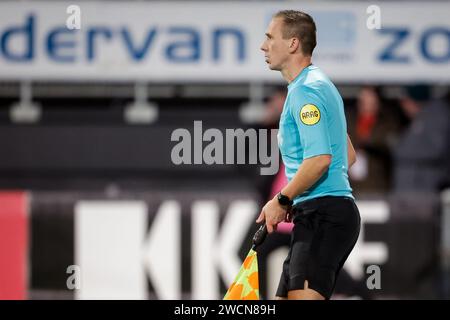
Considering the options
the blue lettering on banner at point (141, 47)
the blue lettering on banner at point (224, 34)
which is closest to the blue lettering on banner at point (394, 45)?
the blue lettering on banner at point (224, 34)

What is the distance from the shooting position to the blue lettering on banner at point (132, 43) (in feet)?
42.8

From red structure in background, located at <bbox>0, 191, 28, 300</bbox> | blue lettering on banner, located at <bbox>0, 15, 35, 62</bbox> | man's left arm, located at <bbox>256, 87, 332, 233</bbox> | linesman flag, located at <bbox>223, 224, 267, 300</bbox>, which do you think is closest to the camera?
man's left arm, located at <bbox>256, 87, 332, 233</bbox>

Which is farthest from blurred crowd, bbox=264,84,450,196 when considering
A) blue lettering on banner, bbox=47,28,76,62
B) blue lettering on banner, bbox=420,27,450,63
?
blue lettering on banner, bbox=47,28,76,62

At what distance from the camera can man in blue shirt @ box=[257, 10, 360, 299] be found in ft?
20.9

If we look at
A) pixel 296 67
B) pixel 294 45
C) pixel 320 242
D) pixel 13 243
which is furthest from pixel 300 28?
pixel 13 243

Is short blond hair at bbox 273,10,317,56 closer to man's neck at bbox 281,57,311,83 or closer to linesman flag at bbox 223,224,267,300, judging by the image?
man's neck at bbox 281,57,311,83

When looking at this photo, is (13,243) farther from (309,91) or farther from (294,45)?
(309,91)

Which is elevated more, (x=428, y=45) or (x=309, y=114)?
(x=428, y=45)

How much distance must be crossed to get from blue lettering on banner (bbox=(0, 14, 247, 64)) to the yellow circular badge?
6.78 metres

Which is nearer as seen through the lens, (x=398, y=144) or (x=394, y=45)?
(x=398, y=144)

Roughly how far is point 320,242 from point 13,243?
18.7 feet

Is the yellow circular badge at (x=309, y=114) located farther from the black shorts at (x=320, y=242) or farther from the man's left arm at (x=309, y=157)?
the black shorts at (x=320, y=242)

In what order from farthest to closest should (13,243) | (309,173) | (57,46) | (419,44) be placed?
1. (57,46)
2. (419,44)
3. (13,243)
4. (309,173)

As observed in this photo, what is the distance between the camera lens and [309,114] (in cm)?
642
